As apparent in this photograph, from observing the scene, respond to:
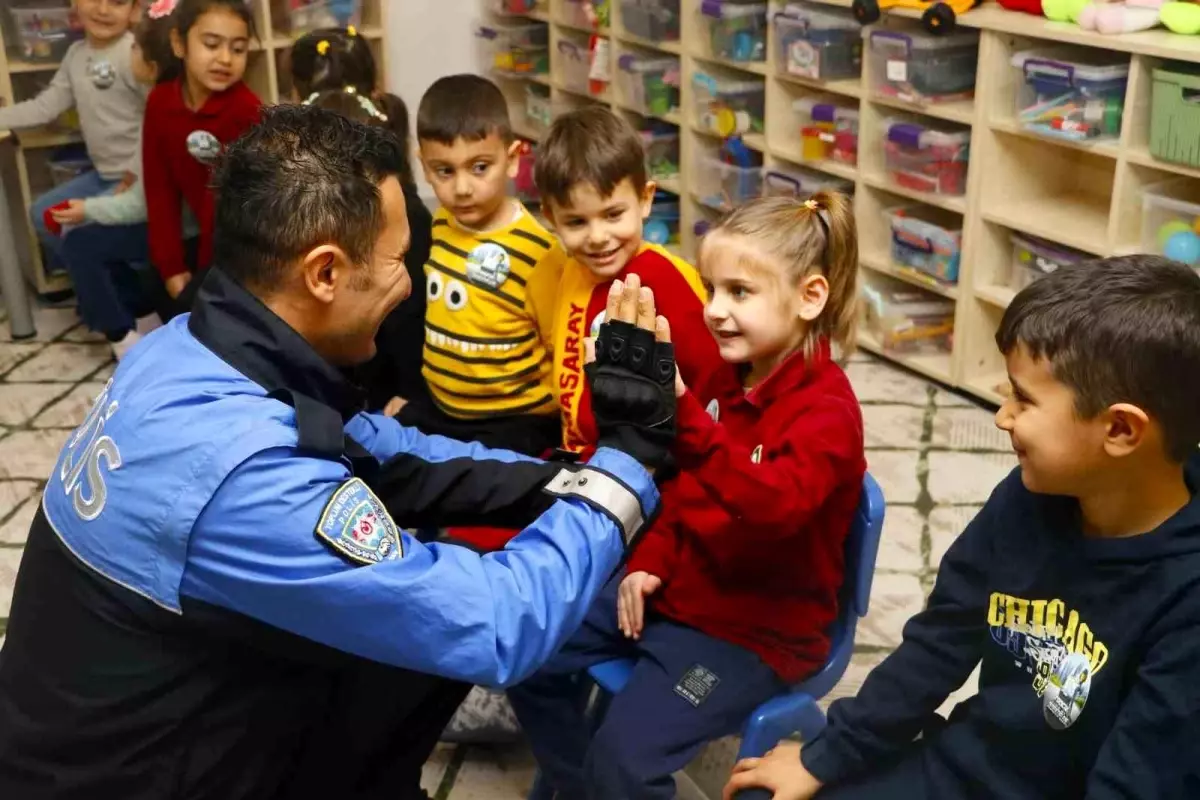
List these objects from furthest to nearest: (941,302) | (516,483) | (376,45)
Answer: (376,45)
(941,302)
(516,483)

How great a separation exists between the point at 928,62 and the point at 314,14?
203 cm

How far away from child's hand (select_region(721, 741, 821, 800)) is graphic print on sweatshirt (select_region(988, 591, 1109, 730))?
27 cm

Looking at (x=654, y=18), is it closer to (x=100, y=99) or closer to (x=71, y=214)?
(x=100, y=99)

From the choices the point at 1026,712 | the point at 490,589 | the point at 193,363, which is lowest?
the point at 1026,712

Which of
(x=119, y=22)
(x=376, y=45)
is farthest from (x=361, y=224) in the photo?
(x=376, y=45)

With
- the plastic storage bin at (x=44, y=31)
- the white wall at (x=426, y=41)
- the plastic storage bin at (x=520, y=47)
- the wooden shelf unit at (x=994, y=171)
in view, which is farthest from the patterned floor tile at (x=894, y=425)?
the plastic storage bin at (x=44, y=31)

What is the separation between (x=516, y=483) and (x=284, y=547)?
1.73 ft

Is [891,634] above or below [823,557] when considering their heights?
below

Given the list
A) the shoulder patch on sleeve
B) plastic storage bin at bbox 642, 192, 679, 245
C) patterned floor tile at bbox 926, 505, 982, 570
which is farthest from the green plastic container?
the shoulder patch on sleeve

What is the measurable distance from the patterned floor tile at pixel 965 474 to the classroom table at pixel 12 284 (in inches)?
101

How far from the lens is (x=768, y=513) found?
59.8 inches

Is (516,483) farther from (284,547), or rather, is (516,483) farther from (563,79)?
(563,79)

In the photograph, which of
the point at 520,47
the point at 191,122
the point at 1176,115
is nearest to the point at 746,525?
the point at 1176,115

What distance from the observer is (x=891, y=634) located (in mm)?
2369
